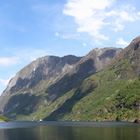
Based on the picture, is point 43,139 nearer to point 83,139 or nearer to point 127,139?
point 83,139

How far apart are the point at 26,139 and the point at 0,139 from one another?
484 inches

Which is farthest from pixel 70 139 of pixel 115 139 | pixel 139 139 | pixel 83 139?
pixel 139 139

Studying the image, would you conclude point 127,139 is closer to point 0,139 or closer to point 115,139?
point 115,139

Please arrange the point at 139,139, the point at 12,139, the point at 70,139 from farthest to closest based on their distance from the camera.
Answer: the point at 12,139 → the point at 70,139 → the point at 139,139

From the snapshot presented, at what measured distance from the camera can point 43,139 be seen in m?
167

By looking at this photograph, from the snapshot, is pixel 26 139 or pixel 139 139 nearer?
pixel 139 139

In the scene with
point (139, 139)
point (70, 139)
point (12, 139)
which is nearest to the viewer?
point (139, 139)

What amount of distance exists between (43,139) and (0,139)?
64.5 feet

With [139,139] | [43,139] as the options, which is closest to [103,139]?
[139,139]

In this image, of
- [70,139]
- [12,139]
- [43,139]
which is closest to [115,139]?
[70,139]

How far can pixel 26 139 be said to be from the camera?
16838 cm

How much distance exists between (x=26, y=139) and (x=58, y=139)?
568 inches

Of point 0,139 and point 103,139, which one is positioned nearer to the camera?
point 103,139

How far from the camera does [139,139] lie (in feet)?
493
